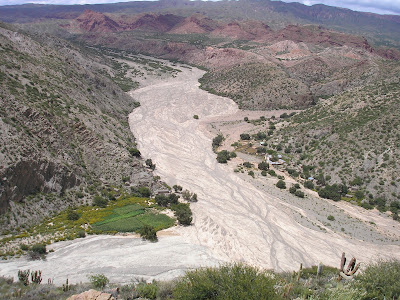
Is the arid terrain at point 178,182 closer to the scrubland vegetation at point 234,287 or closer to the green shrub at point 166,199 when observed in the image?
the green shrub at point 166,199

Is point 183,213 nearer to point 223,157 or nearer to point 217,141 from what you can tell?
point 223,157

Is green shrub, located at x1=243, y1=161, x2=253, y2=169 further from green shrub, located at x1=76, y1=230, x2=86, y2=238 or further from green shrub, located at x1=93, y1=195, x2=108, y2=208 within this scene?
green shrub, located at x1=76, y1=230, x2=86, y2=238

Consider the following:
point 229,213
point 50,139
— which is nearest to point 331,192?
point 229,213

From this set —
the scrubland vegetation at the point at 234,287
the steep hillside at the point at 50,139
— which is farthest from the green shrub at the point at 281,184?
the scrubland vegetation at the point at 234,287

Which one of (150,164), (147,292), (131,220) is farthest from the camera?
(150,164)

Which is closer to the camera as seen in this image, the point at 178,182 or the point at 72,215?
the point at 72,215

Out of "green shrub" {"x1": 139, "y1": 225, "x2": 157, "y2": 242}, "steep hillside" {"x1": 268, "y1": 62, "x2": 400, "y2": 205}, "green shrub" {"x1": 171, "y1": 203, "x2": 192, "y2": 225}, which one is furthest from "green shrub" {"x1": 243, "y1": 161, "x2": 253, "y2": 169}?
"green shrub" {"x1": 139, "y1": 225, "x2": 157, "y2": 242}

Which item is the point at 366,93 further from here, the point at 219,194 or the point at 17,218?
the point at 17,218
